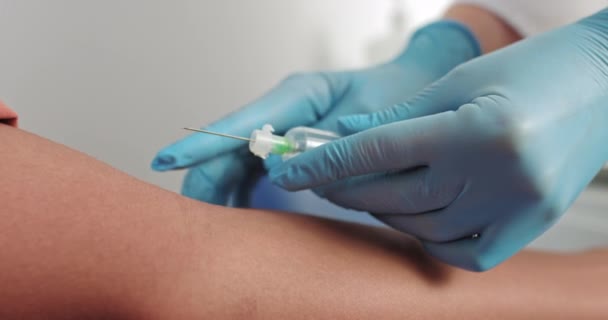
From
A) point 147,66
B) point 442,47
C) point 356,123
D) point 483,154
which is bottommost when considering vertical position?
point 483,154

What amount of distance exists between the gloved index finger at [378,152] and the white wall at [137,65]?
52 centimetres

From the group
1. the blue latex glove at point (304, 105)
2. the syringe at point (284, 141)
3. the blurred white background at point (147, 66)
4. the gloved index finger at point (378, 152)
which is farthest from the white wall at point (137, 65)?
the gloved index finger at point (378, 152)

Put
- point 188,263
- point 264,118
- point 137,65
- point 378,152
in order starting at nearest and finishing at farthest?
point 188,263 < point 378,152 < point 264,118 < point 137,65

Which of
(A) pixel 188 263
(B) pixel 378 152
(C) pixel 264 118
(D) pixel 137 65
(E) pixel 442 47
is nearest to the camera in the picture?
(A) pixel 188 263

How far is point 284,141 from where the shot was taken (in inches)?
30.0

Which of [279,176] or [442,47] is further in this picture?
[442,47]

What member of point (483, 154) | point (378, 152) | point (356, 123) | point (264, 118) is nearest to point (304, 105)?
point (264, 118)

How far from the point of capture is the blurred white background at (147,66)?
912 mm

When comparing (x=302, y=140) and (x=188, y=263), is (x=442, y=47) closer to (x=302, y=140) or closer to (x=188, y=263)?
(x=302, y=140)

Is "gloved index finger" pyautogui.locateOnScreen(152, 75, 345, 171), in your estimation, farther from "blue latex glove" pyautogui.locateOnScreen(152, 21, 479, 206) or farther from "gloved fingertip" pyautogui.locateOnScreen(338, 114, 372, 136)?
"gloved fingertip" pyautogui.locateOnScreen(338, 114, 372, 136)

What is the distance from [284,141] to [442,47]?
27.3 inches

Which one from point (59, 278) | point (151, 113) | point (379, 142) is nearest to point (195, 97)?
point (151, 113)

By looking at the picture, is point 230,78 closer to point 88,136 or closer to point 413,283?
point 88,136

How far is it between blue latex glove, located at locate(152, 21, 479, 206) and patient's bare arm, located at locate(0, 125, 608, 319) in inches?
9.1
